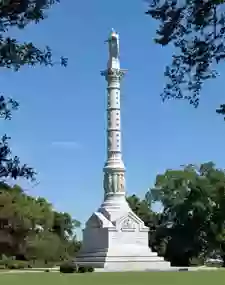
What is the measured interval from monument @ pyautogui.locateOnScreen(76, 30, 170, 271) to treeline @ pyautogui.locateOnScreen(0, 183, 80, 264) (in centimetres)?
859

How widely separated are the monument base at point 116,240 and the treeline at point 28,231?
28.1ft

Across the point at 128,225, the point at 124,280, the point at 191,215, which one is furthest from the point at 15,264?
the point at 124,280

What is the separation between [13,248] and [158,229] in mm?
14584

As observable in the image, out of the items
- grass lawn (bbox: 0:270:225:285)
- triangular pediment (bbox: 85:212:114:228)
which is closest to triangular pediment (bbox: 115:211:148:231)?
triangular pediment (bbox: 85:212:114:228)

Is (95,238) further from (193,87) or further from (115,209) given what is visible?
(193,87)

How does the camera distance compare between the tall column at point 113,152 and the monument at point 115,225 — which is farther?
the tall column at point 113,152

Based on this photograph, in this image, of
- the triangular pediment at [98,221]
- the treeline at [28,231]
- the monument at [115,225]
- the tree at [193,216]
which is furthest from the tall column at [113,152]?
the tree at [193,216]

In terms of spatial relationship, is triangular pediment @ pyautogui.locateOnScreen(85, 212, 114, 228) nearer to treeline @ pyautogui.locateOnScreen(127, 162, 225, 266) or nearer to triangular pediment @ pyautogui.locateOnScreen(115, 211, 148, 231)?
triangular pediment @ pyautogui.locateOnScreen(115, 211, 148, 231)

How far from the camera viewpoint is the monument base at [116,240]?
159ft

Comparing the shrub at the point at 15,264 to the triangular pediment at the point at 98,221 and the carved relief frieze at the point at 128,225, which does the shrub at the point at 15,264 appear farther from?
the carved relief frieze at the point at 128,225

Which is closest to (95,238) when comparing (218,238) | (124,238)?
(124,238)

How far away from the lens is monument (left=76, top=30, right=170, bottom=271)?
4869 centimetres

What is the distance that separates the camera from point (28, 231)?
6297 cm

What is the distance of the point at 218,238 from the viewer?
60156 mm
